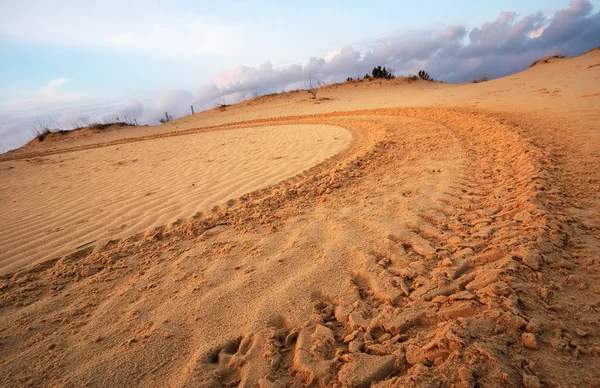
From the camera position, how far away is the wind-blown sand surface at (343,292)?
1385mm

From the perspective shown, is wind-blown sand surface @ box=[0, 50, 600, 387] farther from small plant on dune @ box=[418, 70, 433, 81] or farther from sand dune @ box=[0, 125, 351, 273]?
small plant on dune @ box=[418, 70, 433, 81]

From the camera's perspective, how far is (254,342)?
164 centimetres

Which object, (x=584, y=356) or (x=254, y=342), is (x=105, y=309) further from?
(x=584, y=356)

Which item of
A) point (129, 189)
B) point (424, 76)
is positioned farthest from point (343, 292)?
point (424, 76)

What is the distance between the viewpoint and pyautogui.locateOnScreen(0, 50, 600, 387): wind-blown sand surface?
138 cm

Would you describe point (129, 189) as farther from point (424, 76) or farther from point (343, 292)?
point (424, 76)

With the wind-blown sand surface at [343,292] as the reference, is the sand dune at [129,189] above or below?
above

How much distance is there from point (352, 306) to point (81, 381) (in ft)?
4.68

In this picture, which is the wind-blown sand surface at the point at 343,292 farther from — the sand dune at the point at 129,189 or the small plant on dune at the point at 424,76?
the small plant on dune at the point at 424,76

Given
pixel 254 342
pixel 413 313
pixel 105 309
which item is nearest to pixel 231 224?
pixel 105 309

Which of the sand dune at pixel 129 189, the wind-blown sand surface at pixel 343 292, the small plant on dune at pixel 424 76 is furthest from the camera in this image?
the small plant on dune at pixel 424 76

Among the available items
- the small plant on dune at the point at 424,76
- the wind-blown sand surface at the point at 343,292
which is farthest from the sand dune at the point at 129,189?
the small plant on dune at the point at 424,76

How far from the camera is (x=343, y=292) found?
1937 millimetres

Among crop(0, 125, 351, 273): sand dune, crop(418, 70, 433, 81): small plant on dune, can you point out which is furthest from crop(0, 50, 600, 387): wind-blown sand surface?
crop(418, 70, 433, 81): small plant on dune
